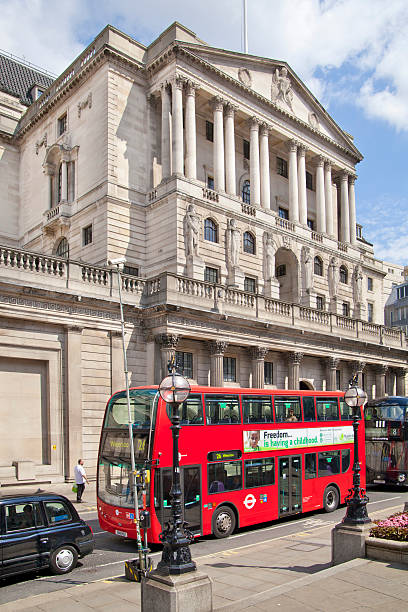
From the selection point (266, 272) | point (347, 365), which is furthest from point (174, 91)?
point (347, 365)

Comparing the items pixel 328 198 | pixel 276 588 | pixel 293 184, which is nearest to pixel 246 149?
pixel 293 184

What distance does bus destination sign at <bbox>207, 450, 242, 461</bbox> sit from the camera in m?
17.1

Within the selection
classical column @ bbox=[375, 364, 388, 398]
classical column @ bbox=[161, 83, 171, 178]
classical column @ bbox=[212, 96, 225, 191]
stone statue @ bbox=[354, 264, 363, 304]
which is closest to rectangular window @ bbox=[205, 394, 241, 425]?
classical column @ bbox=[161, 83, 171, 178]

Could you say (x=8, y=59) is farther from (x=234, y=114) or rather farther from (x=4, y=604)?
(x=4, y=604)

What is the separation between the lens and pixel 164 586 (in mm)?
9320

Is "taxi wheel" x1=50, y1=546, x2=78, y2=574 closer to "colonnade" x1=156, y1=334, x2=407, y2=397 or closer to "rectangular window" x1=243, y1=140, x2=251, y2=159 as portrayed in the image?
"colonnade" x1=156, y1=334, x2=407, y2=397

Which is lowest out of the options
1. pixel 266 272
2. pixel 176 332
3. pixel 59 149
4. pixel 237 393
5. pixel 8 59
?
pixel 237 393

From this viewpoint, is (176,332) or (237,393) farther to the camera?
(176,332)

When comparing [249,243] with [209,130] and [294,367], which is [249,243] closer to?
[209,130]

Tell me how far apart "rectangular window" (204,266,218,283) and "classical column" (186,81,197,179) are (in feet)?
19.1

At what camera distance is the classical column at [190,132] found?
36.6 m

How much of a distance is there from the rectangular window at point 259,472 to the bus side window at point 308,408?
248 cm

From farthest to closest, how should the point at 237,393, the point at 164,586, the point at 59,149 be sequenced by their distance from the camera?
the point at 59,149 < the point at 237,393 < the point at 164,586

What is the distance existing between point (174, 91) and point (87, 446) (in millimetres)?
22404
